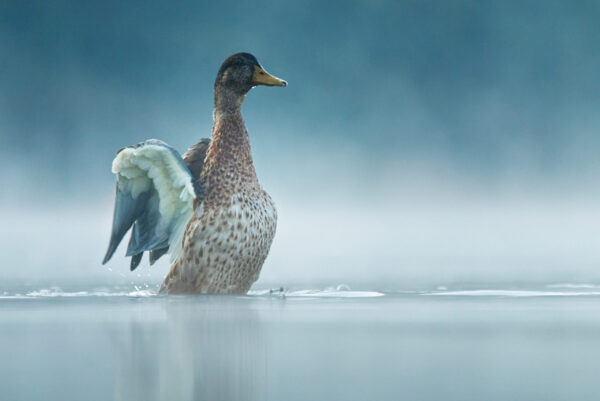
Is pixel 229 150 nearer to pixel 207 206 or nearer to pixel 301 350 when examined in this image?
pixel 207 206

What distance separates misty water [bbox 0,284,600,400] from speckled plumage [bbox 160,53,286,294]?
44cm

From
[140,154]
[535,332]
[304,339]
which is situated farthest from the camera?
[140,154]

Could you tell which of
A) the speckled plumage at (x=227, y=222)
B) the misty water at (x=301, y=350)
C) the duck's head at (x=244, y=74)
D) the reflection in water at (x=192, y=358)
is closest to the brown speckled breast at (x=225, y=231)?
the speckled plumage at (x=227, y=222)

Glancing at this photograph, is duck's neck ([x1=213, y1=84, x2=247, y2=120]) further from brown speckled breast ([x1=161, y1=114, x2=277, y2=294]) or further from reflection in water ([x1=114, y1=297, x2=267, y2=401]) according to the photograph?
reflection in water ([x1=114, y1=297, x2=267, y2=401])

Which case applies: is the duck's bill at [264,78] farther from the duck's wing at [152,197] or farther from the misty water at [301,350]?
the misty water at [301,350]

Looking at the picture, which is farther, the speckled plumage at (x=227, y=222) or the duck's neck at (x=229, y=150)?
the duck's neck at (x=229, y=150)

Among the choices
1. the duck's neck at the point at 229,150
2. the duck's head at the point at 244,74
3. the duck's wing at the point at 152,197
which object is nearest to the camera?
the duck's wing at the point at 152,197

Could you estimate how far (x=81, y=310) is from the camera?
3.03 meters

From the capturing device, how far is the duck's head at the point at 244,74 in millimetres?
3998

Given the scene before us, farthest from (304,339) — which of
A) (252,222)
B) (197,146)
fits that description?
(197,146)

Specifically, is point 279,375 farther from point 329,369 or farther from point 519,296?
point 519,296

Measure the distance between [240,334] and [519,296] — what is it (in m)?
1.96

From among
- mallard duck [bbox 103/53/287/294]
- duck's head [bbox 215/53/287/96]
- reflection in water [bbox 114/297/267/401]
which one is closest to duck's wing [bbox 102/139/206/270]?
mallard duck [bbox 103/53/287/294]

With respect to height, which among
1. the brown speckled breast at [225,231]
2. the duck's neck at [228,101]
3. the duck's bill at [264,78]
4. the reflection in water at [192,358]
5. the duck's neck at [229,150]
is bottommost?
the reflection in water at [192,358]
